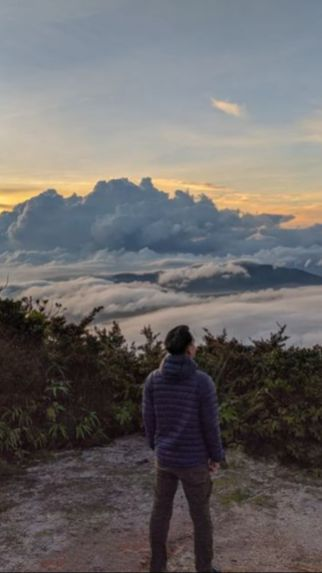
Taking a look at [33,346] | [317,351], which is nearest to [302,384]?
[317,351]

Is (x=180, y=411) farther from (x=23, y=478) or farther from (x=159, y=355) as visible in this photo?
(x=159, y=355)

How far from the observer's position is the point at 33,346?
38.8 feet

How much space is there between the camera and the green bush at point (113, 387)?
33.5ft

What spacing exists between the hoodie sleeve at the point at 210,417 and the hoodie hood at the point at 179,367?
155 millimetres

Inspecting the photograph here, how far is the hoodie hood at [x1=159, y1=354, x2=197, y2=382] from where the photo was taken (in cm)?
565

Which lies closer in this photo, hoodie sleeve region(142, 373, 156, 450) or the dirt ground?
hoodie sleeve region(142, 373, 156, 450)

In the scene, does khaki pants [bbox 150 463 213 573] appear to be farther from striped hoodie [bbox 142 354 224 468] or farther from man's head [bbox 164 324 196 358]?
man's head [bbox 164 324 196 358]

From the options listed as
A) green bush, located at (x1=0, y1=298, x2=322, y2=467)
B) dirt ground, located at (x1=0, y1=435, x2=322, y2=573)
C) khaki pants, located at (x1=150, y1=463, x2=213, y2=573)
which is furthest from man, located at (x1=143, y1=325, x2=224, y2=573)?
green bush, located at (x1=0, y1=298, x2=322, y2=467)

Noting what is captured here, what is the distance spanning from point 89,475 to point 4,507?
1.41m

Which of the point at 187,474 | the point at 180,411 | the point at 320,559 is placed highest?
the point at 180,411

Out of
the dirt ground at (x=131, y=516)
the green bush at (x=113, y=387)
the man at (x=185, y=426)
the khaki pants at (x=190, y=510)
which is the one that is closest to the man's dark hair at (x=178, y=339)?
the man at (x=185, y=426)

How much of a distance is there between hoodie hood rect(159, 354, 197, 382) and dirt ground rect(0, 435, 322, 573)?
223cm

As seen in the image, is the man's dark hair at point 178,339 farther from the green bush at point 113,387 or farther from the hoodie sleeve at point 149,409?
the green bush at point 113,387

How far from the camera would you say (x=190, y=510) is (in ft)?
19.6
